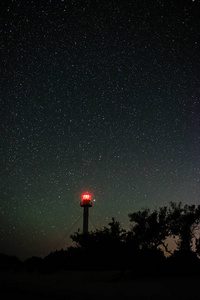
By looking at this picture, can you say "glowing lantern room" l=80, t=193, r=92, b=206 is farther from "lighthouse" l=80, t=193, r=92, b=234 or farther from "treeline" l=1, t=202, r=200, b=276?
"treeline" l=1, t=202, r=200, b=276

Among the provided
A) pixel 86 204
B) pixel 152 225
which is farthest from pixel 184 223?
pixel 86 204

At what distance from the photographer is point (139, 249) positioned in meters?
11.4

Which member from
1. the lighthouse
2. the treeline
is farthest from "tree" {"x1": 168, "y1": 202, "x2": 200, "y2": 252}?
the lighthouse

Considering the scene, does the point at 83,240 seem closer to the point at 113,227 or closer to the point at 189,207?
the point at 113,227

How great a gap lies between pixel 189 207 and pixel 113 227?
29.2 ft

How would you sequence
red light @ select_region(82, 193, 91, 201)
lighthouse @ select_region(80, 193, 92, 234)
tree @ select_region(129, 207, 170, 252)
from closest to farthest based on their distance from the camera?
1. tree @ select_region(129, 207, 170, 252)
2. lighthouse @ select_region(80, 193, 92, 234)
3. red light @ select_region(82, 193, 91, 201)

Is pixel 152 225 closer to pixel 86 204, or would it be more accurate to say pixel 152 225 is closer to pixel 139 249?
pixel 139 249

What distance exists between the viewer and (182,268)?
10.5 m

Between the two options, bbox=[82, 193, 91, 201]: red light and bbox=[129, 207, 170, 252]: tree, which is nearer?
bbox=[129, 207, 170, 252]: tree

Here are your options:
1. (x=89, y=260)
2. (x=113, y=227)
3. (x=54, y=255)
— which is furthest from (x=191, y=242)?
(x=54, y=255)

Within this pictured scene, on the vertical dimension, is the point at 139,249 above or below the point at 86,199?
below

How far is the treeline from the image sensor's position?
10641mm

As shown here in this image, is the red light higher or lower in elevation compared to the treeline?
higher

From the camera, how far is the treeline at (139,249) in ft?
34.9
